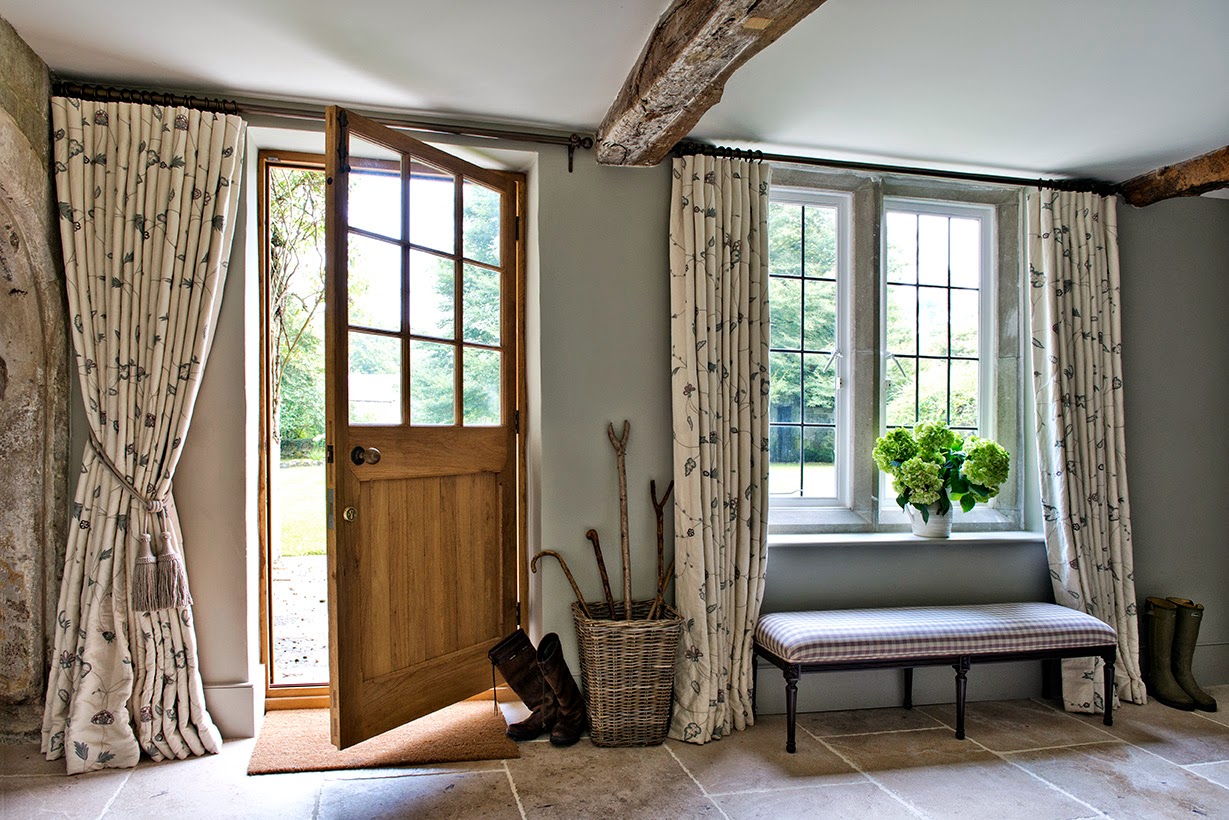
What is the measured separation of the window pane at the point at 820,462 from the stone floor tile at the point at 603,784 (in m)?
1.45

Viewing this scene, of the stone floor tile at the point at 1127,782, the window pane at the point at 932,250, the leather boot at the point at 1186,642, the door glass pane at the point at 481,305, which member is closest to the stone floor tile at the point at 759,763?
the stone floor tile at the point at 1127,782

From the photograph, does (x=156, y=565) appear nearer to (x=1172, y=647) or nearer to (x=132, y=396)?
(x=132, y=396)

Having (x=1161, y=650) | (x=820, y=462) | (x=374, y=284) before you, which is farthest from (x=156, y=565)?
(x=1161, y=650)

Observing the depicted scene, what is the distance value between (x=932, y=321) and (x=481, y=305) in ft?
7.40

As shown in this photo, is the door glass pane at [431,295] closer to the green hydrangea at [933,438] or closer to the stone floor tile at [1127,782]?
the green hydrangea at [933,438]

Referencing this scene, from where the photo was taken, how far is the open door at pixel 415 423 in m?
2.80

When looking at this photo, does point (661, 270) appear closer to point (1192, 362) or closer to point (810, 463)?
point (810, 463)

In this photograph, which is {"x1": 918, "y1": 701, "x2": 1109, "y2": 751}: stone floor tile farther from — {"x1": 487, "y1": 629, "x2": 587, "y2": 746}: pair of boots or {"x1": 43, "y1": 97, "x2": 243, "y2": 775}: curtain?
{"x1": 43, "y1": 97, "x2": 243, "y2": 775}: curtain

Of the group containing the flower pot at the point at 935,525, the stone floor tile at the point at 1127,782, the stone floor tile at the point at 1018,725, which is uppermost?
the flower pot at the point at 935,525

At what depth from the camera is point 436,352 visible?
3180mm

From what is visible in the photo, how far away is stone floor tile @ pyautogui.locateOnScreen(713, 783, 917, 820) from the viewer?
8.69 ft

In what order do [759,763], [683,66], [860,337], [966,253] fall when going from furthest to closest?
[966,253] < [860,337] < [759,763] < [683,66]

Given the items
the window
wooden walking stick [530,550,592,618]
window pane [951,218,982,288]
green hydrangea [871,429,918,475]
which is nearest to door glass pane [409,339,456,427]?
wooden walking stick [530,550,592,618]

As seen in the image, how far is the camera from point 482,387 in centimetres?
339
